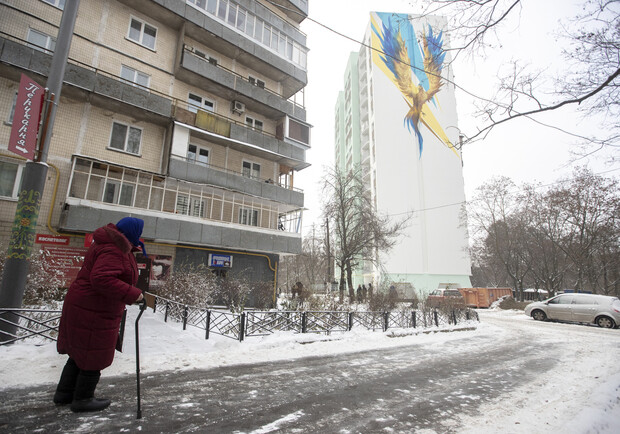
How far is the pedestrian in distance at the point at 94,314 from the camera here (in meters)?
2.91

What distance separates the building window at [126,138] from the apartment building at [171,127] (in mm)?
55

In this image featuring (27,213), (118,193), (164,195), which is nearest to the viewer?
(27,213)

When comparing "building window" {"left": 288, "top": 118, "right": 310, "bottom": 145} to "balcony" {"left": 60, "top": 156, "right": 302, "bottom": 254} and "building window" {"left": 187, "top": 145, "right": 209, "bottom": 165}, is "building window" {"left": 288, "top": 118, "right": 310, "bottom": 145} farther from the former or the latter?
"building window" {"left": 187, "top": 145, "right": 209, "bottom": 165}

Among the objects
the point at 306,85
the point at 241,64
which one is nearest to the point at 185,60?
the point at 241,64

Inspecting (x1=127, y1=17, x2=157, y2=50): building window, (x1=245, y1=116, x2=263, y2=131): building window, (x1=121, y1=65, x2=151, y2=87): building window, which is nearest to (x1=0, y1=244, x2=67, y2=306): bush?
(x1=121, y1=65, x2=151, y2=87): building window

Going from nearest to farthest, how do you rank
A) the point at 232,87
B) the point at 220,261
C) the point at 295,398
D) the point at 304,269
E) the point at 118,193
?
1. the point at 295,398
2. the point at 118,193
3. the point at 220,261
4. the point at 232,87
5. the point at 304,269

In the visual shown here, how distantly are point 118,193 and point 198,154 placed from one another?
4.99 m

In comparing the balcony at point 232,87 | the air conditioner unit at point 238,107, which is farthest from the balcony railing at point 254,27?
the air conditioner unit at point 238,107

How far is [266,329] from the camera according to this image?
8.33m

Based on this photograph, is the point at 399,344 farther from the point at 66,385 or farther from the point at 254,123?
the point at 254,123

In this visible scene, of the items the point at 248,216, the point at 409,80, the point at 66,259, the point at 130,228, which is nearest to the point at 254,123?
the point at 248,216

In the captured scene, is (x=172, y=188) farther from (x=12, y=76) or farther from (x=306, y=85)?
(x=306, y=85)

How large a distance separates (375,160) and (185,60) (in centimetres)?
3105

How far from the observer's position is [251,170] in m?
20.2
